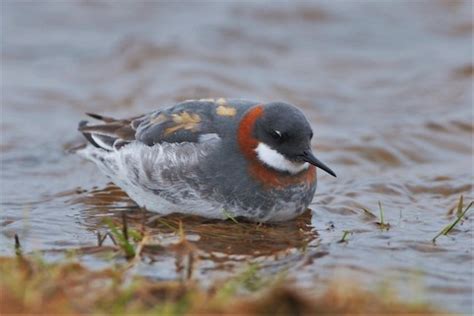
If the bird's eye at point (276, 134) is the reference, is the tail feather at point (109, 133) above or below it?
below

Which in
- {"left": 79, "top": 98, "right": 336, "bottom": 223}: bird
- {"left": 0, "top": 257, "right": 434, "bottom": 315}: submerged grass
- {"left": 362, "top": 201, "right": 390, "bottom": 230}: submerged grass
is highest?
{"left": 79, "top": 98, "right": 336, "bottom": 223}: bird

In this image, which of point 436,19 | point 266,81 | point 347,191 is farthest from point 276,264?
point 436,19

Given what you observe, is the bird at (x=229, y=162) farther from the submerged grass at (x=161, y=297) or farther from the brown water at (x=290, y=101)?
the submerged grass at (x=161, y=297)

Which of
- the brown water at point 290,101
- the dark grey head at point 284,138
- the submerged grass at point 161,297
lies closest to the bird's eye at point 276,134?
the dark grey head at point 284,138

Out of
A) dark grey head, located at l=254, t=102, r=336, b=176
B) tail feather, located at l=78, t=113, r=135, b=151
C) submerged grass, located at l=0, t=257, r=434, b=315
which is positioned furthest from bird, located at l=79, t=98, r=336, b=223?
submerged grass, located at l=0, t=257, r=434, b=315

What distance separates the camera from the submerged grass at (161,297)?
519cm

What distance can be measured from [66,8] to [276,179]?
35.6ft

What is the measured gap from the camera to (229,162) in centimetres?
813

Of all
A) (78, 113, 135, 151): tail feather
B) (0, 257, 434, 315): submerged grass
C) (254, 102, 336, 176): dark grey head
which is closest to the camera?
(0, 257, 434, 315): submerged grass

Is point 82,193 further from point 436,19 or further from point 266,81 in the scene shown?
point 436,19

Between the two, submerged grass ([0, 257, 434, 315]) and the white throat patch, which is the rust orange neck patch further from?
submerged grass ([0, 257, 434, 315])

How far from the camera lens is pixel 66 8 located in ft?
Result: 58.2

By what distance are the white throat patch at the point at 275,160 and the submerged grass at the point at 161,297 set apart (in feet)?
7.62

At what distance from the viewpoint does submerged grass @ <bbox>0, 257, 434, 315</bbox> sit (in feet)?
17.0
